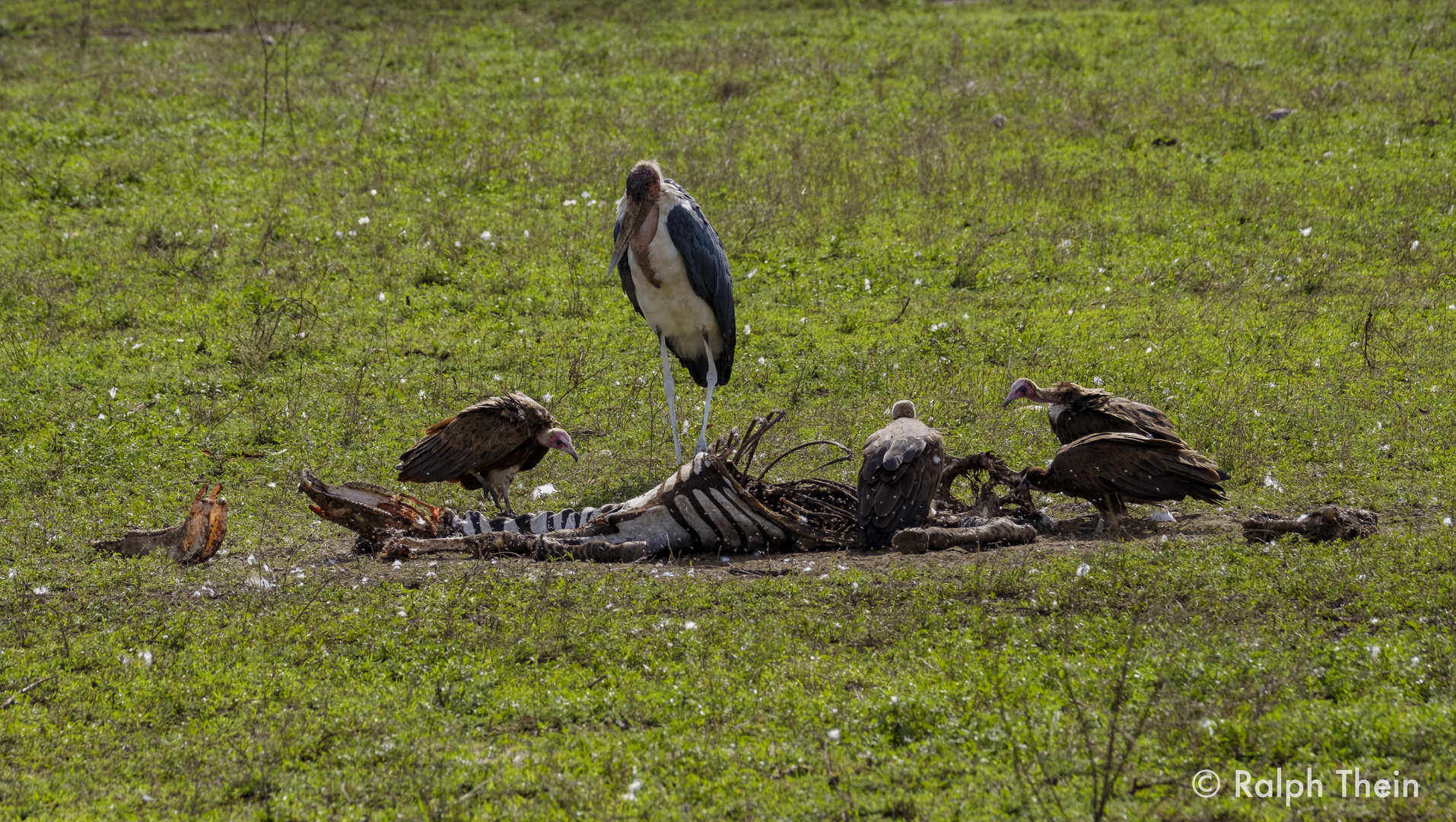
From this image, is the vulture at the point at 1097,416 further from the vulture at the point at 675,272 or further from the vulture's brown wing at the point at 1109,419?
the vulture at the point at 675,272

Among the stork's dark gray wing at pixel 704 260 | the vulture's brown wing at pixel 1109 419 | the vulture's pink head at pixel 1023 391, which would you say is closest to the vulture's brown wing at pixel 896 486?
the vulture's brown wing at pixel 1109 419

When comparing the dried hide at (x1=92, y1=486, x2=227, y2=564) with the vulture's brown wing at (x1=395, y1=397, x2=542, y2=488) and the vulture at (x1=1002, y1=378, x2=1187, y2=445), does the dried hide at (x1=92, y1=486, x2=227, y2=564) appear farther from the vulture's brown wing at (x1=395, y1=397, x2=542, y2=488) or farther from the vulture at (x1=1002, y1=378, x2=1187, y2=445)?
the vulture at (x1=1002, y1=378, x2=1187, y2=445)

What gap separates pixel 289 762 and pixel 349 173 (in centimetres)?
1193

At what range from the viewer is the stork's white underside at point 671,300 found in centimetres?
941

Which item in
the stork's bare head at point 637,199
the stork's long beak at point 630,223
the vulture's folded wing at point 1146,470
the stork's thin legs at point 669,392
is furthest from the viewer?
the stork's thin legs at point 669,392

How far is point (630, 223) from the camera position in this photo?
9.33 m

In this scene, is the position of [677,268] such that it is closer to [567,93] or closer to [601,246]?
[601,246]

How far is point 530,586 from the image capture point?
22.4ft

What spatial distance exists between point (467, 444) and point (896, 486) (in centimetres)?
299

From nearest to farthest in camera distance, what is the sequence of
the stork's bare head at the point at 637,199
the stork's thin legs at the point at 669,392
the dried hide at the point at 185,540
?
the dried hide at the point at 185,540, the stork's bare head at the point at 637,199, the stork's thin legs at the point at 669,392

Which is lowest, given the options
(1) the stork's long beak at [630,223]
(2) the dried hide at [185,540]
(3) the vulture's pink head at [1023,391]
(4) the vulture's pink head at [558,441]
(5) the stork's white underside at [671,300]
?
(2) the dried hide at [185,540]

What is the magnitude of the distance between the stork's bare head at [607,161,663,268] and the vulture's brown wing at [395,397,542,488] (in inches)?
56.1

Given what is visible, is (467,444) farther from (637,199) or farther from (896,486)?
(896,486)

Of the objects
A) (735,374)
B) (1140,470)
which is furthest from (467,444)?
(1140,470)
